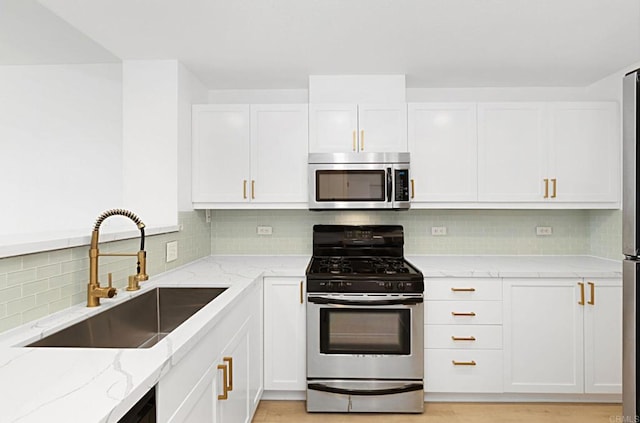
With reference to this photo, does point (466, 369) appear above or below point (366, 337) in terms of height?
below

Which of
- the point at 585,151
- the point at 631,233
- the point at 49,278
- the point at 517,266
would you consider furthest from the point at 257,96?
the point at 631,233

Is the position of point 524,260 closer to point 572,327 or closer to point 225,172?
point 572,327

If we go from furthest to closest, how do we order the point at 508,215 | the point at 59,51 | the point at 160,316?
the point at 508,215
the point at 59,51
the point at 160,316

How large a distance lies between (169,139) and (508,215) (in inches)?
104

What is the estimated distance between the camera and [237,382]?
6.65ft

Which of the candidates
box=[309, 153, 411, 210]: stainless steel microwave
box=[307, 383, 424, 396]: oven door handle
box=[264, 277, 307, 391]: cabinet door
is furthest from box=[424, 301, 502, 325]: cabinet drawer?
box=[264, 277, 307, 391]: cabinet door

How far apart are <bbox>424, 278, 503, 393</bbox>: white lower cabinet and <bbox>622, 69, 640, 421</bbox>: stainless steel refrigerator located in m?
1.45

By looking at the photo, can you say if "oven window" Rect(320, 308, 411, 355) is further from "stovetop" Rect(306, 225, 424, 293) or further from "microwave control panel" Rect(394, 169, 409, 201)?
"microwave control panel" Rect(394, 169, 409, 201)

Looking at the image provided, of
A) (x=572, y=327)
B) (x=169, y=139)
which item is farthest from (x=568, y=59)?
(x=169, y=139)

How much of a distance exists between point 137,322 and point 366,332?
1.34 meters

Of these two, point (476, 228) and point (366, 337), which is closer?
point (366, 337)

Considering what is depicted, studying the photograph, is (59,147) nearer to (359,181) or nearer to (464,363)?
(359,181)

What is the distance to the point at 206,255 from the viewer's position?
337 cm

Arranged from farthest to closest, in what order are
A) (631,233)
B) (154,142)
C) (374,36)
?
1. (154,142)
2. (374,36)
3. (631,233)
